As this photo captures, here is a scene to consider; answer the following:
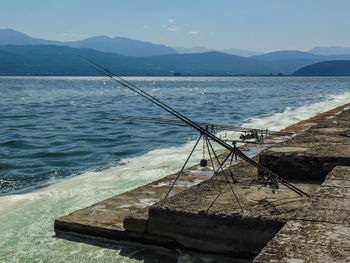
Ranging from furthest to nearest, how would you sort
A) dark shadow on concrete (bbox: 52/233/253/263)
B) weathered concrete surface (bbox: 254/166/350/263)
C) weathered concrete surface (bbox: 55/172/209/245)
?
1. weathered concrete surface (bbox: 55/172/209/245)
2. dark shadow on concrete (bbox: 52/233/253/263)
3. weathered concrete surface (bbox: 254/166/350/263)

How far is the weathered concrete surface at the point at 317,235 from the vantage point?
2.48 meters

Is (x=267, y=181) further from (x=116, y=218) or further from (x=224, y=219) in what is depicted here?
(x=116, y=218)

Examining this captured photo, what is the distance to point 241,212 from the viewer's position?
165 inches

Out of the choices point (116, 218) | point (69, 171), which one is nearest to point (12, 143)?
point (69, 171)

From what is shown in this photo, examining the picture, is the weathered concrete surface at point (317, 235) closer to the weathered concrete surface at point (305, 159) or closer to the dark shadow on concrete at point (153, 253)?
the dark shadow on concrete at point (153, 253)

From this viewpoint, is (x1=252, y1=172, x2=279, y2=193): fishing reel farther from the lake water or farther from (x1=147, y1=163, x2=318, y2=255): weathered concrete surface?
the lake water

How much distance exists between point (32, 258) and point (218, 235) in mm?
2183

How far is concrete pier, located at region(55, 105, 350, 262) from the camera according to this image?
3393 millimetres

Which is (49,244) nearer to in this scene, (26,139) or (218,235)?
(218,235)

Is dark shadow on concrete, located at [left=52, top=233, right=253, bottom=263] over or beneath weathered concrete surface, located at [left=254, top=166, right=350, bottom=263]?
beneath

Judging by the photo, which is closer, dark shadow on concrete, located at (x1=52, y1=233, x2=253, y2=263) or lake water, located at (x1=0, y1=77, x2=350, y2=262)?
dark shadow on concrete, located at (x1=52, y1=233, x2=253, y2=263)

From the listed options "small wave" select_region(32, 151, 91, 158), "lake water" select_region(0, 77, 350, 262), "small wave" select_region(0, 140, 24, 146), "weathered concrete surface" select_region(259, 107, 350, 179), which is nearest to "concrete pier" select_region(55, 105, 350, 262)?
"weathered concrete surface" select_region(259, 107, 350, 179)

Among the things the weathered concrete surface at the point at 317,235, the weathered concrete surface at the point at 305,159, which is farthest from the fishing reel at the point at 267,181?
the weathered concrete surface at the point at 317,235

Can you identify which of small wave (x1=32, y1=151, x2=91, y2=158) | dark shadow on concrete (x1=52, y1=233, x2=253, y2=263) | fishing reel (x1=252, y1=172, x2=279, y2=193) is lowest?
small wave (x1=32, y1=151, x2=91, y2=158)
